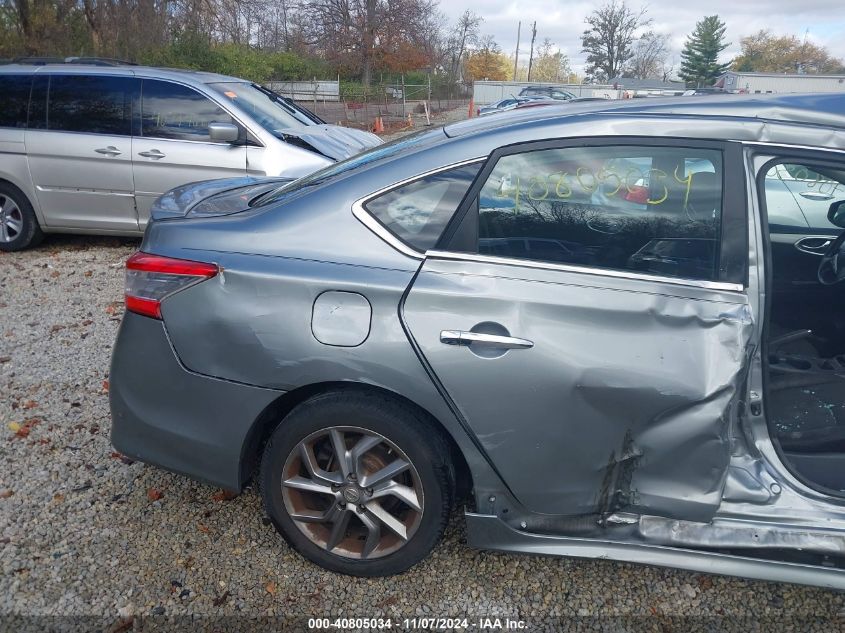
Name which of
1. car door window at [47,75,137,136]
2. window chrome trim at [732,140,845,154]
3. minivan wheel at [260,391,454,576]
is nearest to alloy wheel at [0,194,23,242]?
car door window at [47,75,137,136]

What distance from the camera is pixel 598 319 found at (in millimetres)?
2246

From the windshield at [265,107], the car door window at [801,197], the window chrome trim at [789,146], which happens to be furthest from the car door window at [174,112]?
the window chrome trim at [789,146]

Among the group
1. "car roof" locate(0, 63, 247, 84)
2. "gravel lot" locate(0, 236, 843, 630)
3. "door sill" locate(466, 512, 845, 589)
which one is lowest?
"gravel lot" locate(0, 236, 843, 630)

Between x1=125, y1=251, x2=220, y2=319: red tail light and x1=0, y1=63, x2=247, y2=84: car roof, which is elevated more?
x1=0, y1=63, x2=247, y2=84: car roof

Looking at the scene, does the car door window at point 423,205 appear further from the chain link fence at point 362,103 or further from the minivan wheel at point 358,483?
the chain link fence at point 362,103

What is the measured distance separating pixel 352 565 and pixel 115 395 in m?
1.12

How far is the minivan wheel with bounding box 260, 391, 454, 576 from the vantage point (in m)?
2.41

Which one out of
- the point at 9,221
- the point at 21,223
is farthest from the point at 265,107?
the point at 9,221

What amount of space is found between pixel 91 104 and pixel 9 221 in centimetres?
146

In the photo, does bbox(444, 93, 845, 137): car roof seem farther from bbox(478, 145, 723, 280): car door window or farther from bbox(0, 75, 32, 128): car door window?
bbox(0, 75, 32, 128): car door window

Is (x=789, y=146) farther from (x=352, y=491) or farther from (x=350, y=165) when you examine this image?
(x=352, y=491)

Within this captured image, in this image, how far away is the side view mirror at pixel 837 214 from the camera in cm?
342

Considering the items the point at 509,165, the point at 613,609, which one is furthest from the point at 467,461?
the point at 509,165

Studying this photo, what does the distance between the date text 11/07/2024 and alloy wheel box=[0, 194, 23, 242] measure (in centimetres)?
612
